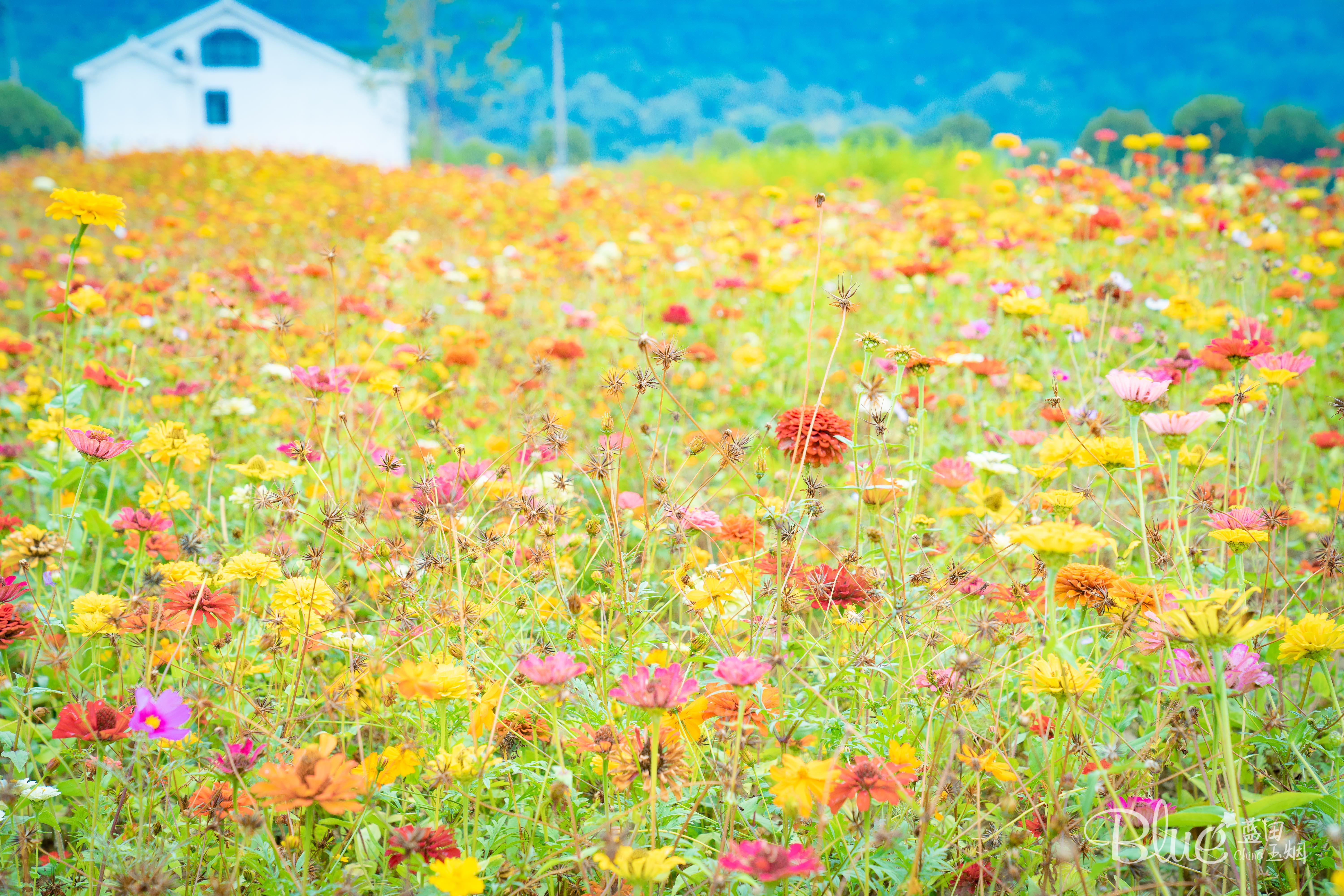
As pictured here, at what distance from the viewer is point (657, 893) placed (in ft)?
3.30

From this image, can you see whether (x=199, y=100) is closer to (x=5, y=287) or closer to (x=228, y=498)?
(x=5, y=287)

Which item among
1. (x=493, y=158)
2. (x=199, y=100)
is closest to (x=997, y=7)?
(x=199, y=100)

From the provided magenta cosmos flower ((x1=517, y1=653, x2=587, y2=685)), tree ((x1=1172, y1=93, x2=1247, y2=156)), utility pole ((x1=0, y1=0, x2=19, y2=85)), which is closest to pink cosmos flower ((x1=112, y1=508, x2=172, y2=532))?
magenta cosmos flower ((x1=517, y1=653, x2=587, y2=685))

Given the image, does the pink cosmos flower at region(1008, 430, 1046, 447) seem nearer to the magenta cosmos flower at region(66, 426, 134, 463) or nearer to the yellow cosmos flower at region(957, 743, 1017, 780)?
the yellow cosmos flower at region(957, 743, 1017, 780)

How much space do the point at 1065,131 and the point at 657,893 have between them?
220 ft

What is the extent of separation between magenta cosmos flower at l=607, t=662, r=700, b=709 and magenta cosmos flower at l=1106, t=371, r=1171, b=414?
0.80 m

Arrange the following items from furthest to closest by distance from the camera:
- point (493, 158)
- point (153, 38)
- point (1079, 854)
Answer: point (153, 38) < point (493, 158) < point (1079, 854)

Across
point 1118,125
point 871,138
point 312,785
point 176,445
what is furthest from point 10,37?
point 312,785

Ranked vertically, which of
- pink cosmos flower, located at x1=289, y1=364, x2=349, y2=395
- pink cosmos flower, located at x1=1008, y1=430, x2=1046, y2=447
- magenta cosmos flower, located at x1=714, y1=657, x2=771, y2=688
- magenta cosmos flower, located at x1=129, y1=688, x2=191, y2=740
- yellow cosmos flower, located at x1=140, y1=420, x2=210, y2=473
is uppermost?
pink cosmos flower, located at x1=289, y1=364, x2=349, y2=395

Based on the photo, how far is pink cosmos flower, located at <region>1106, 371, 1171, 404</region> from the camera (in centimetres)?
117

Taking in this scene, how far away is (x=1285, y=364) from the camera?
148cm

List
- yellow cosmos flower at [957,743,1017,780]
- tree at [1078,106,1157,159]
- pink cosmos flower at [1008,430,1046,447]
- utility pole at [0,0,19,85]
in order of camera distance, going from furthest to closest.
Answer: utility pole at [0,0,19,85], tree at [1078,106,1157,159], pink cosmos flower at [1008,430,1046,447], yellow cosmos flower at [957,743,1017,780]

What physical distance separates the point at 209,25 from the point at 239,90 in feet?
6.70

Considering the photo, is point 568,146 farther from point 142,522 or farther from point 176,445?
point 142,522
